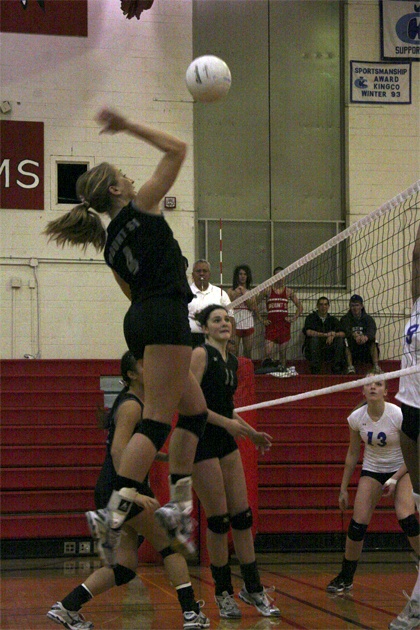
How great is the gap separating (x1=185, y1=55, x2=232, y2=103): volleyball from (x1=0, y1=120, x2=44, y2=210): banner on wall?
9.99m

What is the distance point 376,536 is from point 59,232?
7.19 meters

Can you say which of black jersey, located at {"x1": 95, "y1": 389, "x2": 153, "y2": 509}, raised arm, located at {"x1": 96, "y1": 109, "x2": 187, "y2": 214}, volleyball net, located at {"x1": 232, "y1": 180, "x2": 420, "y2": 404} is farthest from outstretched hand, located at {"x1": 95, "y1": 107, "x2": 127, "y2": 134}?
volleyball net, located at {"x1": 232, "y1": 180, "x2": 420, "y2": 404}

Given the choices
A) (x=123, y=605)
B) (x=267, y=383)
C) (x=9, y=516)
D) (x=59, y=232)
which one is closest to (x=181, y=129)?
(x=267, y=383)

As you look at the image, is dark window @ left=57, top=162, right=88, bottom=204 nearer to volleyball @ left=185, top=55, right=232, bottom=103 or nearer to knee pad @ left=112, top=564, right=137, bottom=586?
knee pad @ left=112, top=564, right=137, bottom=586

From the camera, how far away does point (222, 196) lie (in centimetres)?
1545

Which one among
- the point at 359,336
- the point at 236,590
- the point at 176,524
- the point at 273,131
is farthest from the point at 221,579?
the point at 273,131

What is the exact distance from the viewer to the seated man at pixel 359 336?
41.3ft

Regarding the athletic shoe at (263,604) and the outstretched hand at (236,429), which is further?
the athletic shoe at (263,604)

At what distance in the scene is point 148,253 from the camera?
158 inches

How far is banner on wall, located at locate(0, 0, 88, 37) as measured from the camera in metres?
14.4

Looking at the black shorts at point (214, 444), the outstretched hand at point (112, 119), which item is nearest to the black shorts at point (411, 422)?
the black shorts at point (214, 444)

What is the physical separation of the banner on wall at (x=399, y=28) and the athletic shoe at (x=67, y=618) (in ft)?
41.2

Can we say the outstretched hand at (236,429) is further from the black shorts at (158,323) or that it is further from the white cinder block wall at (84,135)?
the white cinder block wall at (84,135)

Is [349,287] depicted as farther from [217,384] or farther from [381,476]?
[217,384]
